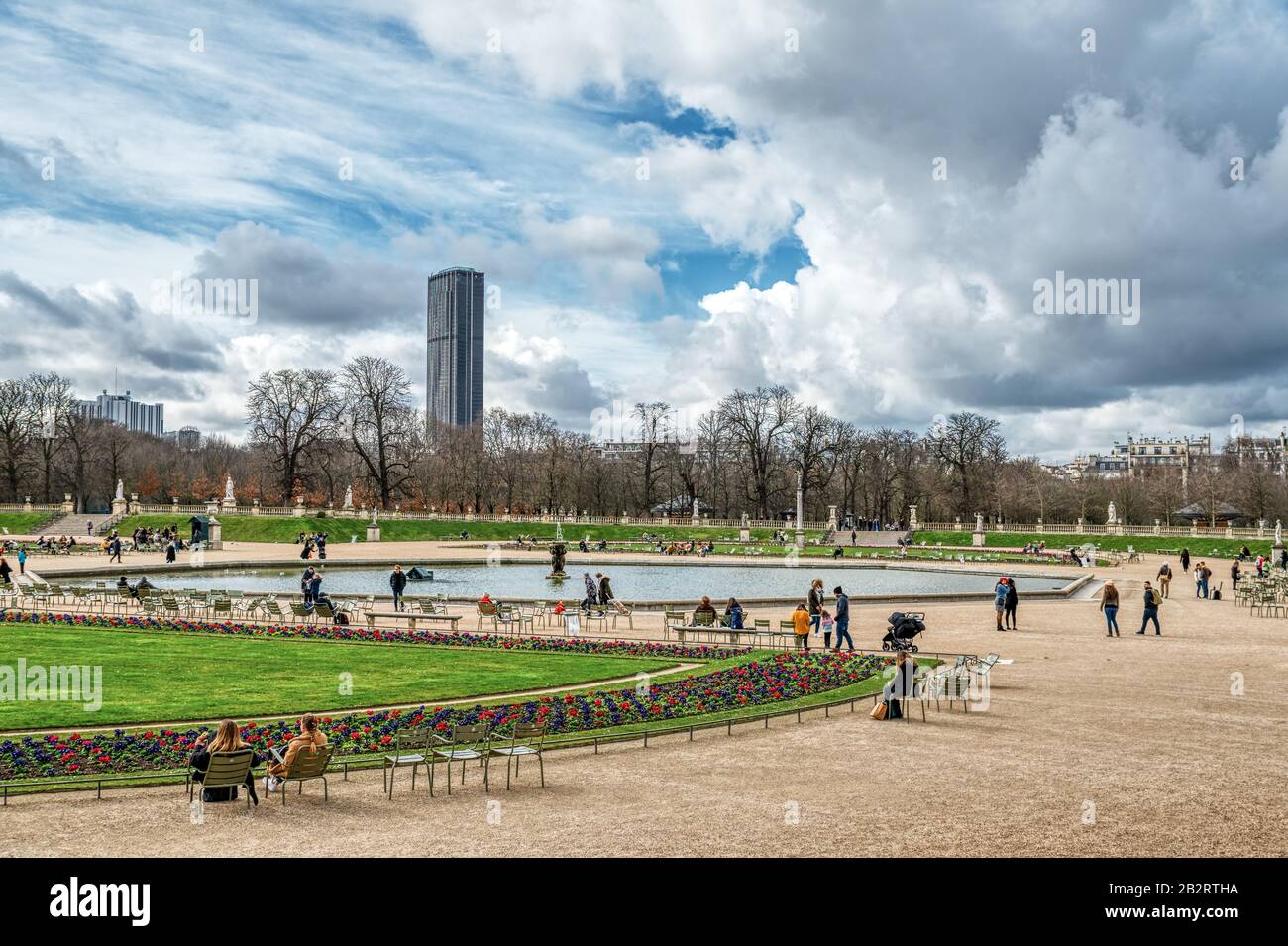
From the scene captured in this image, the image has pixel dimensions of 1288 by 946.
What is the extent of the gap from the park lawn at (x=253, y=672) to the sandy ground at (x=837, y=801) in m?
4.35

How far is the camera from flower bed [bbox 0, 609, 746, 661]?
A: 22.3m

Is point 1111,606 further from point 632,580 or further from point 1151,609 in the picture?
point 632,580

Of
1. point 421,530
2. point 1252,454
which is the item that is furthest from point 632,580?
point 1252,454

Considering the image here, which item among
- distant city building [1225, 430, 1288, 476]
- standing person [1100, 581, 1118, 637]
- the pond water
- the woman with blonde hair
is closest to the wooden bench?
the pond water

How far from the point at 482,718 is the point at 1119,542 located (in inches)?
2784

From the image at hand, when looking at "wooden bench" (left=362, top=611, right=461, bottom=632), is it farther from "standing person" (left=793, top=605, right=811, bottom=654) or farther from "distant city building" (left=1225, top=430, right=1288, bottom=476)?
"distant city building" (left=1225, top=430, right=1288, bottom=476)

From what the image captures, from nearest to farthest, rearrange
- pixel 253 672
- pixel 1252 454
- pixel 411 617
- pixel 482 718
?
pixel 482 718
pixel 253 672
pixel 411 617
pixel 1252 454

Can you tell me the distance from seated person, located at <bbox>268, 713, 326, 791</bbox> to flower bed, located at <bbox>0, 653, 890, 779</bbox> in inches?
50.6

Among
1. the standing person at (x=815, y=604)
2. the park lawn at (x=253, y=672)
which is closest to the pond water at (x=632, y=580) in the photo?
the standing person at (x=815, y=604)

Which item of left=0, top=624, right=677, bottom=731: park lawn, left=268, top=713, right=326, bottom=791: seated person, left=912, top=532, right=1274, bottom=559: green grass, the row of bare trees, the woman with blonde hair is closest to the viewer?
the woman with blonde hair

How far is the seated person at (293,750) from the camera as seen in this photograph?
422 inches

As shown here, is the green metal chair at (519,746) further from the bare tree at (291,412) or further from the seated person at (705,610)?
the bare tree at (291,412)

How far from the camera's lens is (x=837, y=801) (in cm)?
1036
